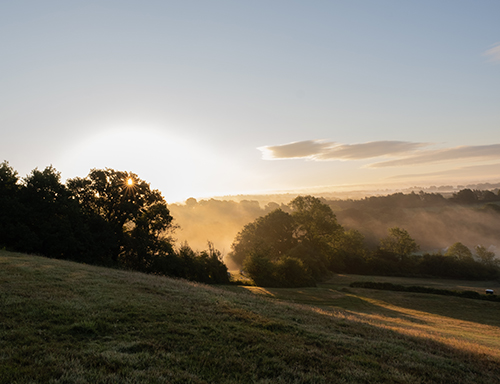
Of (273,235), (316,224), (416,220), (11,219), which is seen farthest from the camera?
(416,220)

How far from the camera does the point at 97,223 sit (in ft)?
133

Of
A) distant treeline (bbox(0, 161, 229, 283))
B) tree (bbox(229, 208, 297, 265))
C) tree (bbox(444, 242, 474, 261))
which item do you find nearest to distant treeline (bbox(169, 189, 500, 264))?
tree (bbox(444, 242, 474, 261))

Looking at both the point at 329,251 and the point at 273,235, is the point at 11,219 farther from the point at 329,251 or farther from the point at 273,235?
the point at 329,251

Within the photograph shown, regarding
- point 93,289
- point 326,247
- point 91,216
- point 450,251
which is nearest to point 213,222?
point 326,247

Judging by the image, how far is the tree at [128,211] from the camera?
41844 mm

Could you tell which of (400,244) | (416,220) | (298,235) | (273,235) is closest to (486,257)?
(400,244)

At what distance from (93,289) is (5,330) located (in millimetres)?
6989

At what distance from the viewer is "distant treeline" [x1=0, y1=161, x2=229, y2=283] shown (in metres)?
35.0

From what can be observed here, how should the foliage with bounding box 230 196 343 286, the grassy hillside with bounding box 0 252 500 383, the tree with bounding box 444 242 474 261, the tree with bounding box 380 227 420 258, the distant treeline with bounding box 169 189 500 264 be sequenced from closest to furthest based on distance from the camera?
the grassy hillside with bounding box 0 252 500 383
the foliage with bounding box 230 196 343 286
the tree with bounding box 444 242 474 261
the tree with bounding box 380 227 420 258
the distant treeline with bounding box 169 189 500 264

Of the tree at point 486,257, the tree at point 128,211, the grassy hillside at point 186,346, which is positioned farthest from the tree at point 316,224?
the grassy hillside at point 186,346

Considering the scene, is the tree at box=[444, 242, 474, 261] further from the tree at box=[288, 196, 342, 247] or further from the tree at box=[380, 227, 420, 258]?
the tree at box=[288, 196, 342, 247]

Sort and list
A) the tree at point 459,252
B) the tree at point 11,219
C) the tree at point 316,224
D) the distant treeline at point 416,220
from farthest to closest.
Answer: the distant treeline at point 416,220 < the tree at point 459,252 < the tree at point 316,224 < the tree at point 11,219

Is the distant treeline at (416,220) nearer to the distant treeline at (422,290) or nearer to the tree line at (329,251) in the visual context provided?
the tree line at (329,251)

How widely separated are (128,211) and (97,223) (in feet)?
14.4
